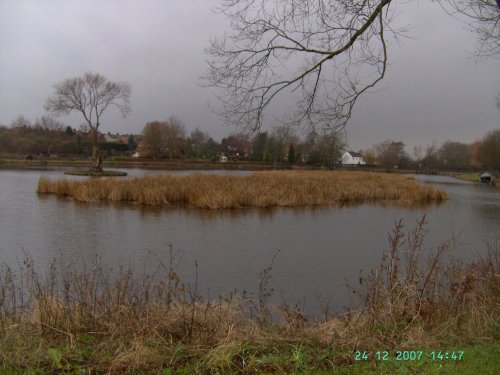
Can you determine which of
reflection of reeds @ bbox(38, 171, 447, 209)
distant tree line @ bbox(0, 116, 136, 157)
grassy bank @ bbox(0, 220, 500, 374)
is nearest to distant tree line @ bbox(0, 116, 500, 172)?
distant tree line @ bbox(0, 116, 136, 157)

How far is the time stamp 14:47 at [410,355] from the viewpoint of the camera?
9.73 feet

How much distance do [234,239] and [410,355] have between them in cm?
821

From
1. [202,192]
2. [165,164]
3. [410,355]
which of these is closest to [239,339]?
[410,355]

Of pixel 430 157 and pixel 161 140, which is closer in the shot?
pixel 161 140

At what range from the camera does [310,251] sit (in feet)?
32.5

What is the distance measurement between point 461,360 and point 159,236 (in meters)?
9.03

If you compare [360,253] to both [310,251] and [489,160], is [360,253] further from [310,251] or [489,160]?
[489,160]

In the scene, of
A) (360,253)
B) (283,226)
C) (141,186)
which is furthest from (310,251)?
(141,186)

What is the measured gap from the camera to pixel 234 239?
11.1 m

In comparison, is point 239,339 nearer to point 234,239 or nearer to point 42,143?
point 234,239

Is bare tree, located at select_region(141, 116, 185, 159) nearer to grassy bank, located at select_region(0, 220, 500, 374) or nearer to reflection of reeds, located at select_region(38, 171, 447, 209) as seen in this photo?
reflection of reeds, located at select_region(38, 171, 447, 209)

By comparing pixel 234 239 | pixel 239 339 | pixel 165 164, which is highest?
pixel 165 164

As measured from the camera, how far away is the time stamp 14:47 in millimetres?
2967

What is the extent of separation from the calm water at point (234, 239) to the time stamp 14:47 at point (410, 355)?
2.87m
